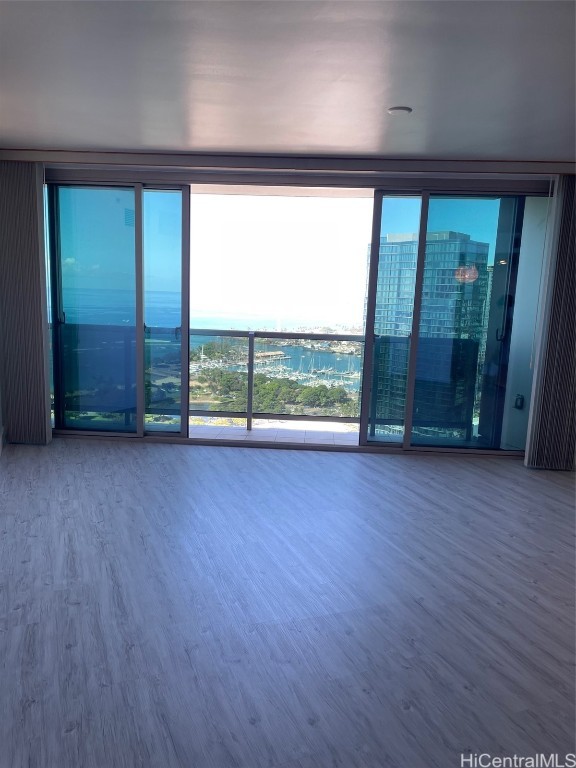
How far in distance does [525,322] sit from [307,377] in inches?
88.1

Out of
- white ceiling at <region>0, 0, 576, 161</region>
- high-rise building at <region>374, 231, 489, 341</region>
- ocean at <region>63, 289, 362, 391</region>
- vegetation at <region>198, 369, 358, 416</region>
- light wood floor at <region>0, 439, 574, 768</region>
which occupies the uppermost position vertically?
white ceiling at <region>0, 0, 576, 161</region>

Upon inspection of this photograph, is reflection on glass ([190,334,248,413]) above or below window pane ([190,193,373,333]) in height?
below

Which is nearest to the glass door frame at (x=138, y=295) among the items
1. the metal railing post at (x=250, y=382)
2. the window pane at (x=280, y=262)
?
the window pane at (x=280, y=262)

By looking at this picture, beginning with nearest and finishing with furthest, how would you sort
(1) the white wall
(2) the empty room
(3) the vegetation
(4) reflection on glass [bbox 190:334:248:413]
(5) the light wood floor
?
(5) the light wood floor
(2) the empty room
(1) the white wall
(4) reflection on glass [bbox 190:334:248:413]
(3) the vegetation

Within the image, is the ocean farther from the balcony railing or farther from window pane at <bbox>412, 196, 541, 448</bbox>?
window pane at <bbox>412, 196, 541, 448</bbox>

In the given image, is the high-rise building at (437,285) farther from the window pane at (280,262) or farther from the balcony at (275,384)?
the balcony at (275,384)

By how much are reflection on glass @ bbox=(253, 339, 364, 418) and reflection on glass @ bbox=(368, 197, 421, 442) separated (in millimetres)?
598

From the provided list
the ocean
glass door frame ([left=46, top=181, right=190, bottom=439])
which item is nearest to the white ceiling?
glass door frame ([left=46, top=181, right=190, bottom=439])

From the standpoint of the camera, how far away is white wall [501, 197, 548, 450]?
466 centimetres

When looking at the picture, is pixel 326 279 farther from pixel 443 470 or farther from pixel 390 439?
pixel 443 470

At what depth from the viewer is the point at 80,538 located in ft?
10.1

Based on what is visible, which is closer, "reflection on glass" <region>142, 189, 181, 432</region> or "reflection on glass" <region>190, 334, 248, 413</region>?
"reflection on glass" <region>142, 189, 181, 432</region>

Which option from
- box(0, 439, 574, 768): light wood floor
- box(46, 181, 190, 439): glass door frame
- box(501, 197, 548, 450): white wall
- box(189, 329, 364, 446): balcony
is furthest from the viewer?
box(189, 329, 364, 446): balcony

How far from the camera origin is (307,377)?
5.75 metres
